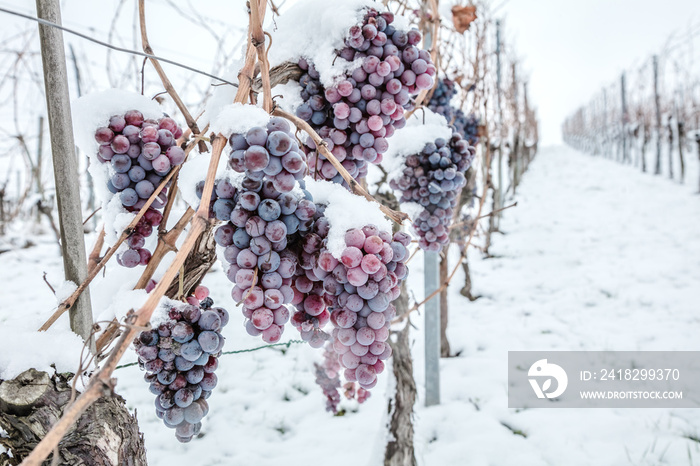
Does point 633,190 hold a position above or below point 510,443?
above

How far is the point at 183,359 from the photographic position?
0.61 metres

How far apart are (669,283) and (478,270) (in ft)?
5.92

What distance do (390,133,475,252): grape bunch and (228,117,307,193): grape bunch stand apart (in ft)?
2.59

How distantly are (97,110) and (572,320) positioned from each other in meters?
3.71

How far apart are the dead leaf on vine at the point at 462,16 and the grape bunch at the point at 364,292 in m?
1.26

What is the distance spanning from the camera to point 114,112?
2.21 ft

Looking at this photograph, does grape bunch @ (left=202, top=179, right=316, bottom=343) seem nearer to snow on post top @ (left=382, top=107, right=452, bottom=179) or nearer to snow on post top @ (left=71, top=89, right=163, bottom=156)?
snow on post top @ (left=71, top=89, right=163, bottom=156)

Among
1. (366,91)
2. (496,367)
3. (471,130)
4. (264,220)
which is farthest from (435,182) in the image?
(496,367)

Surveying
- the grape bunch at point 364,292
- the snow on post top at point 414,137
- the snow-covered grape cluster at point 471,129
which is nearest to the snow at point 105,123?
the grape bunch at point 364,292

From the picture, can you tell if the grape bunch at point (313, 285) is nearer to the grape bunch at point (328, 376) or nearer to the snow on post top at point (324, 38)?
the snow on post top at point (324, 38)

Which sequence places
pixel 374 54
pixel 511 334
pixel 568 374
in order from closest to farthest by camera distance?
pixel 374 54, pixel 568 374, pixel 511 334

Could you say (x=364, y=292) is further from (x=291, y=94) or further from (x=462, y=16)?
(x=462, y=16)

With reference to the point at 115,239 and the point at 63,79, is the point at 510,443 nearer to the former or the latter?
the point at 115,239

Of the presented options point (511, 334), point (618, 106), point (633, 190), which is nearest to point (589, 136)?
point (618, 106)
